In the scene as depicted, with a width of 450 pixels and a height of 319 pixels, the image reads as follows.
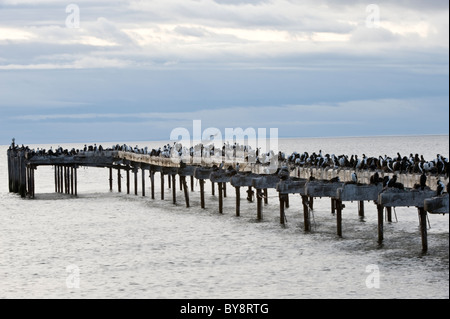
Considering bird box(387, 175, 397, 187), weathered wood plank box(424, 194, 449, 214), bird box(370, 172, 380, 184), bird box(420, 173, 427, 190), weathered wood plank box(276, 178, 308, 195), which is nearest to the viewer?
weathered wood plank box(424, 194, 449, 214)

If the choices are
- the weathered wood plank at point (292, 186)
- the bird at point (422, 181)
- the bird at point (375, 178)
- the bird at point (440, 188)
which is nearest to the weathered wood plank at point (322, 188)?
the bird at point (375, 178)

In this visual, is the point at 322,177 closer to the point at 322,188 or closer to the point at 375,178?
the point at 322,188

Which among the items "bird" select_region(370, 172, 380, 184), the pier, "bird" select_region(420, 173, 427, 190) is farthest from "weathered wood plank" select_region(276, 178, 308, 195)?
"bird" select_region(420, 173, 427, 190)

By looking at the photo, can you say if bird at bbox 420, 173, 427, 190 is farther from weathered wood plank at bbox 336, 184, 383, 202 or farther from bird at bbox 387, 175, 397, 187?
weathered wood plank at bbox 336, 184, 383, 202

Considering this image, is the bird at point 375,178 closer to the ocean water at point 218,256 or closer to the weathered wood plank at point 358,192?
the weathered wood plank at point 358,192

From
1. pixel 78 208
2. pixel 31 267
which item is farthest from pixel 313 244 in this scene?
pixel 78 208

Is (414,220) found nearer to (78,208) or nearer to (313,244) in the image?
(313,244)

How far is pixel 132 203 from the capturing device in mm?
82500

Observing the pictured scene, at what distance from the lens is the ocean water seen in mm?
36000

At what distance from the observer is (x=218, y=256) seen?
1781 inches

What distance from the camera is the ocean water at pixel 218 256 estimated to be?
3600cm

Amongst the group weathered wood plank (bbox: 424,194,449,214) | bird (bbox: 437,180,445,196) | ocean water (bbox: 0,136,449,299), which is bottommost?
ocean water (bbox: 0,136,449,299)
